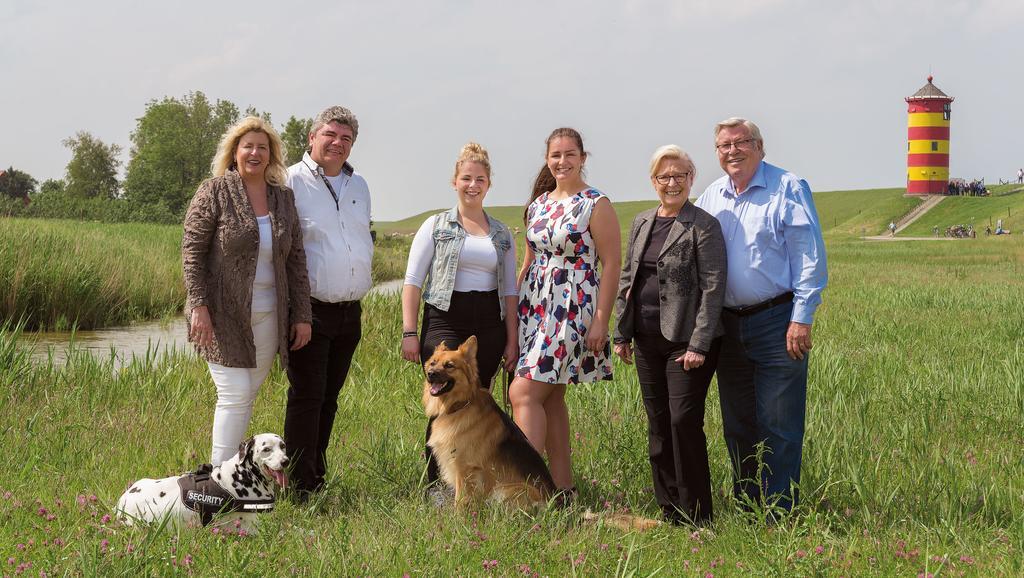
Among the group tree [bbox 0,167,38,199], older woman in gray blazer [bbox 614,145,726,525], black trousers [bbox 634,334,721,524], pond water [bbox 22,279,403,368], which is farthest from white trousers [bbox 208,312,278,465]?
tree [bbox 0,167,38,199]

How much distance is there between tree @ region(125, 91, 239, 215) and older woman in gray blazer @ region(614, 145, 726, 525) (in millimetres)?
60603

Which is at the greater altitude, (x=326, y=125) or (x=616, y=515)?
(x=326, y=125)

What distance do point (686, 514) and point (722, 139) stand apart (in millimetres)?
1947

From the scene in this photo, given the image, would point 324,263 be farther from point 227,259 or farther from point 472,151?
point 472,151

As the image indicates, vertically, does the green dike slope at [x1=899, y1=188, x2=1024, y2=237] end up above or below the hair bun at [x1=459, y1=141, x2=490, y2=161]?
above

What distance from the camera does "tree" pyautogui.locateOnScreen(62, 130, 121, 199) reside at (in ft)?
240

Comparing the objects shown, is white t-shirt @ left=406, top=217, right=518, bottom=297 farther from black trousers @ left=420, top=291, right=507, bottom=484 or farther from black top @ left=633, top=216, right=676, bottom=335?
black top @ left=633, top=216, right=676, bottom=335

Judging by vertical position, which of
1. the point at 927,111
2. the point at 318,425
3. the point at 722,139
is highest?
the point at 927,111

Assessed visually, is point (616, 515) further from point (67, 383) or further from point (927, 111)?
point (927, 111)

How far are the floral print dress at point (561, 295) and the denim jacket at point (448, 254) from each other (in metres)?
0.18

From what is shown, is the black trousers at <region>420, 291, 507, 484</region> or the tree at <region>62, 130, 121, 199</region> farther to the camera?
the tree at <region>62, 130, 121, 199</region>

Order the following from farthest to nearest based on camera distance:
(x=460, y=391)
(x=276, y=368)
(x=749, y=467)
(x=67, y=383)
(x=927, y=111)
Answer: (x=927, y=111), (x=276, y=368), (x=67, y=383), (x=749, y=467), (x=460, y=391)

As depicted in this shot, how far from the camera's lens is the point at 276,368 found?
8758 mm

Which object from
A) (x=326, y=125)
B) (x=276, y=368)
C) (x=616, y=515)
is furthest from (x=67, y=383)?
(x=616, y=515)
